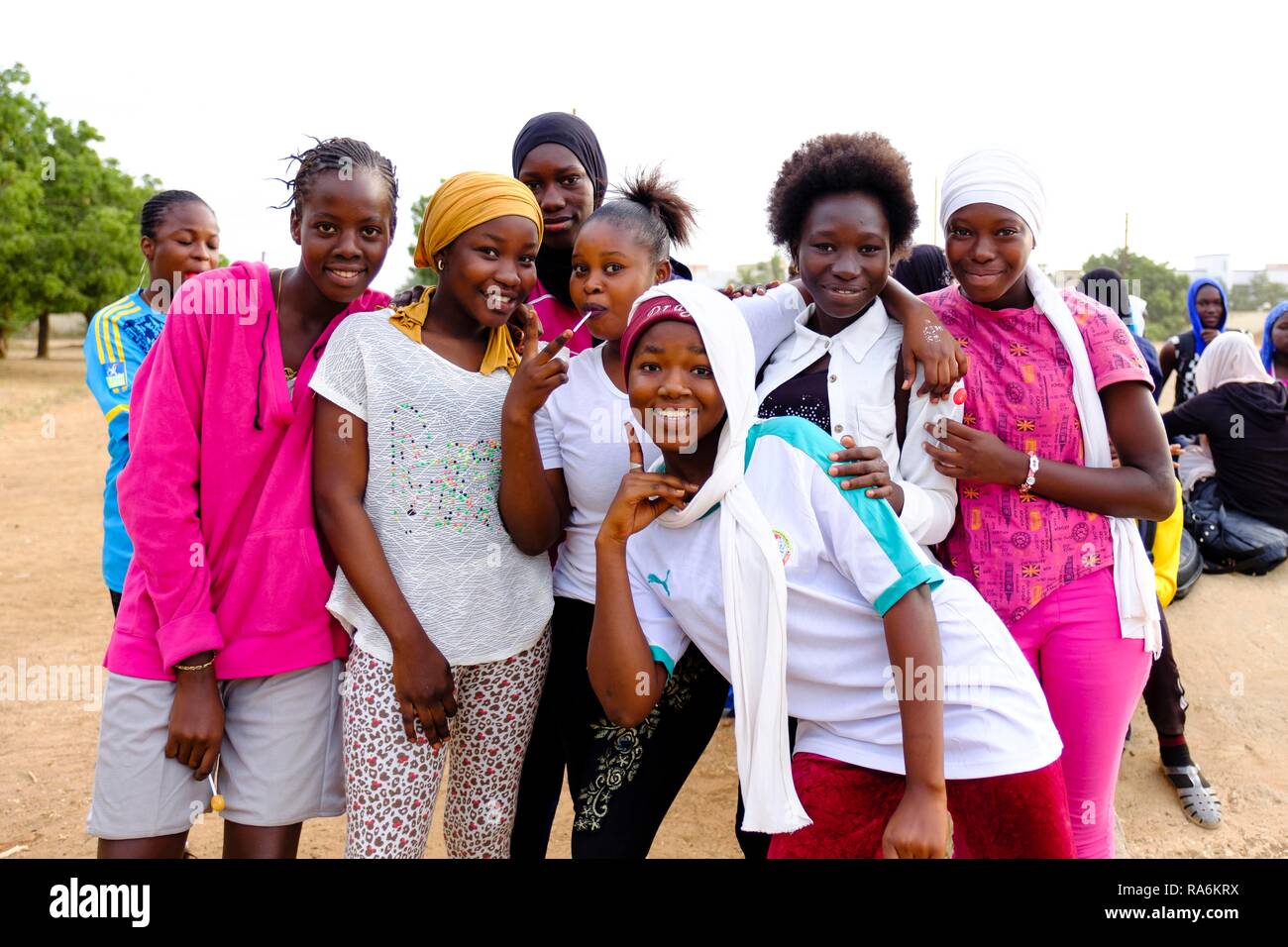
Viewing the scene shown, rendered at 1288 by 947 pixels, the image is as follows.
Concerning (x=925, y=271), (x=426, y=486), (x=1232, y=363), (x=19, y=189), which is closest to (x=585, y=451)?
(x=426, y=486)

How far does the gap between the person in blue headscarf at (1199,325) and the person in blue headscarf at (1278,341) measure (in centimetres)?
98

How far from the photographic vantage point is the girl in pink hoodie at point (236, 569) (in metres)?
2.24

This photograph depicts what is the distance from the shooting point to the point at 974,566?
102 inches

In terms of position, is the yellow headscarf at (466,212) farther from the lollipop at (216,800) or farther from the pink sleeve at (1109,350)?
the pink sleeve at (1109,350)

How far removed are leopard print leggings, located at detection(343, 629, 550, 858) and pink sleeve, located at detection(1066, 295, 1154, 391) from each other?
1.70 m

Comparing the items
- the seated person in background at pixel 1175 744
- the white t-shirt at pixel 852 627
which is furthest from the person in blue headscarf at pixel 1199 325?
the white t-shirt at pixel 852 627

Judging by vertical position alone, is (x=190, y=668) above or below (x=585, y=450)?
below

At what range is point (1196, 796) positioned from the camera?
13.9 ft

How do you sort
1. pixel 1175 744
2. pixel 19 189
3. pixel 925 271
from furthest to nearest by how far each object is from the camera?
1. pixel 19 189
2. pixel 1175 744
3. pixel 925 271

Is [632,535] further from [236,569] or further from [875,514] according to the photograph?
[236,569]

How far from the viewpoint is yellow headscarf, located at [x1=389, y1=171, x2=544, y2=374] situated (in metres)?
2.35

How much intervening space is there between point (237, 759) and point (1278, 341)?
26.9 feet

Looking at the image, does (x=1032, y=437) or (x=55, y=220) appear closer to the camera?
(x=1032, y=437)

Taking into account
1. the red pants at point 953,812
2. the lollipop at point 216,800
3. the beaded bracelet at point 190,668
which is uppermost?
the beaded bracelet at point 190,668
